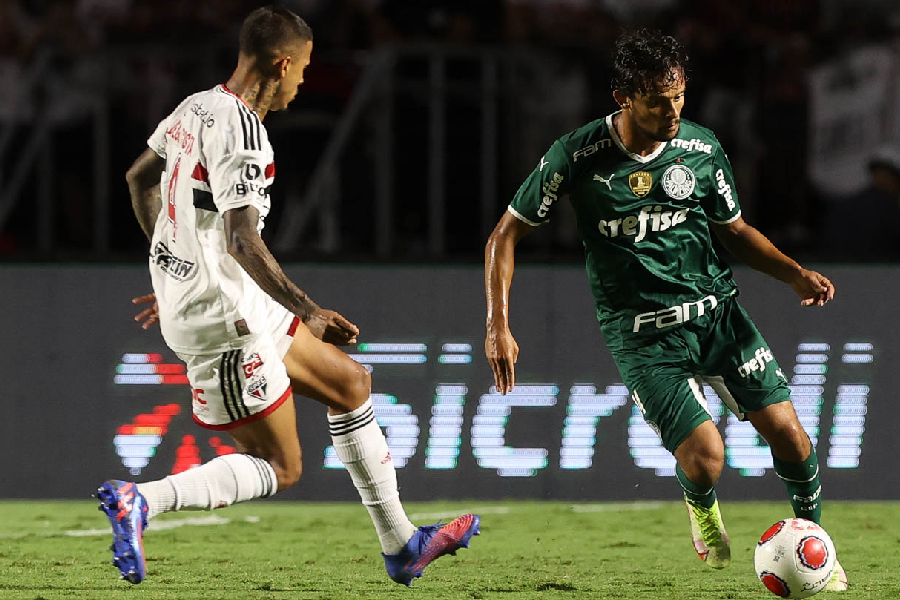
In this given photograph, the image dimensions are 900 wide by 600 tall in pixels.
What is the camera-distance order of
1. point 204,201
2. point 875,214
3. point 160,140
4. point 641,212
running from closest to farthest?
point 204,201, point 160,140, point 641,212, point 875,214

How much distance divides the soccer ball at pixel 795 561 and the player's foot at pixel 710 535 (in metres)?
0.54

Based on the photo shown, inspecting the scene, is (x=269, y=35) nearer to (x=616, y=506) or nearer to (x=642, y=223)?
(x=642, y=223)

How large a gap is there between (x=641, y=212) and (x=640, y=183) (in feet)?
0.35

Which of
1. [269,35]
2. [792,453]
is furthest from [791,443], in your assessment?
[269,35]

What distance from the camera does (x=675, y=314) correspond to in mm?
4949

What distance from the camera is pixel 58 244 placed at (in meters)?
9.39

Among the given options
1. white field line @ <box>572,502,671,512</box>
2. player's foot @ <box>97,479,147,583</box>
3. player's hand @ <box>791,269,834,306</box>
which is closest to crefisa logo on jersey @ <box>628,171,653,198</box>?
player's hand @ <box>791,269,834,306</box>

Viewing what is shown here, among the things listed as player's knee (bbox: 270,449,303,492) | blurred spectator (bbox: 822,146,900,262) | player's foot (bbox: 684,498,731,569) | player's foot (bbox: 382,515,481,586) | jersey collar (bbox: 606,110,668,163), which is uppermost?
jersey collar (bbox: 606,110,668,163)

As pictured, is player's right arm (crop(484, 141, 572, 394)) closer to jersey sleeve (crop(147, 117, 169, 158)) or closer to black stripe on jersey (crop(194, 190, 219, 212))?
black stripe on jersey (crop(194, 190, 219, 212))

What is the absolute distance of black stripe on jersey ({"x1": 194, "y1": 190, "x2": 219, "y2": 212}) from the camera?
14.1 ft

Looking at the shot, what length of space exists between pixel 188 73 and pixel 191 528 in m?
3.75

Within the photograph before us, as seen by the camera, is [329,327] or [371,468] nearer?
[329,327]

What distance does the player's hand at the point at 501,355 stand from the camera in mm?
4438

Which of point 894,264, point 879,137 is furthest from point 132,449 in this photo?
point 879,137
